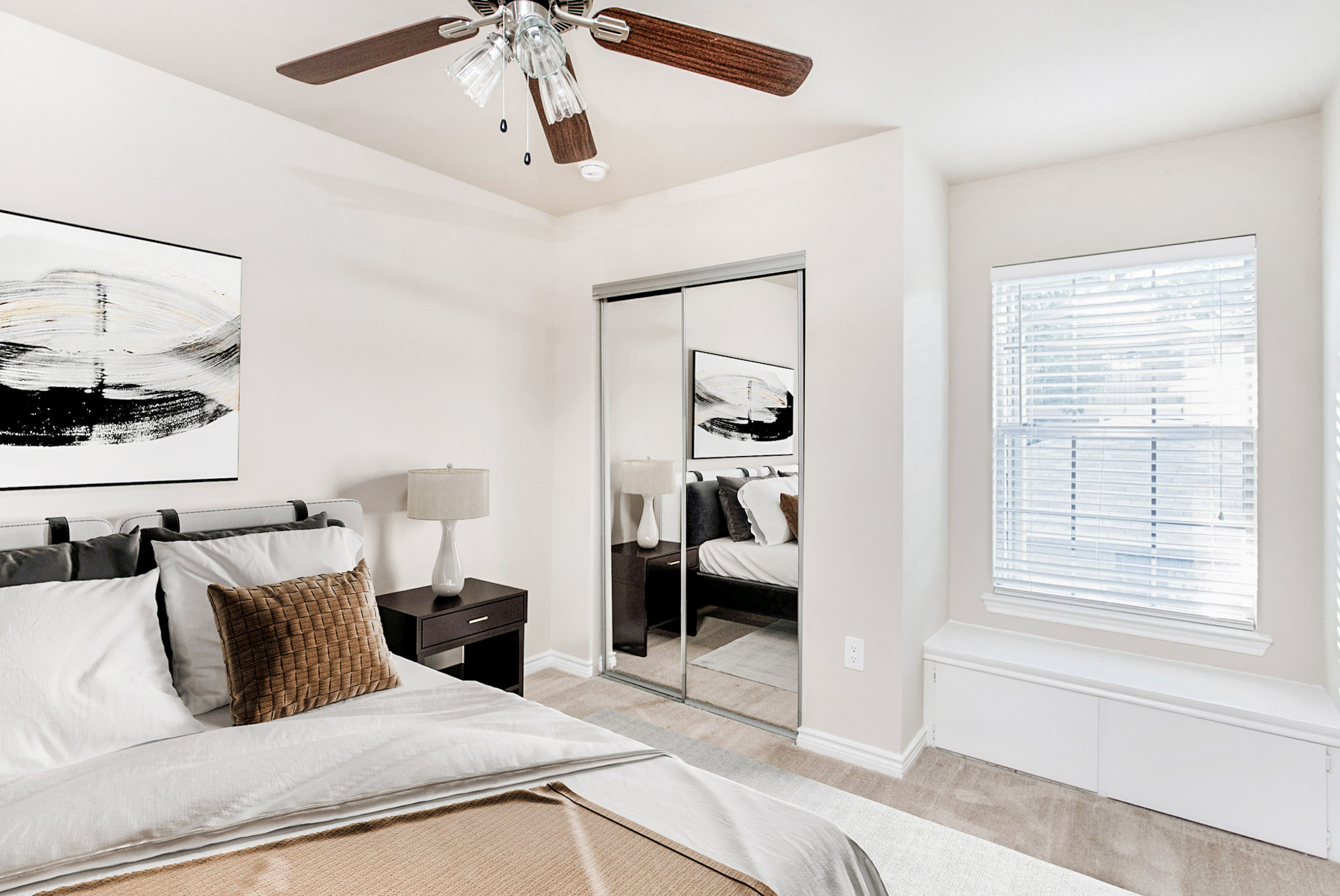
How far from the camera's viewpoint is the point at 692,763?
9.11 ft

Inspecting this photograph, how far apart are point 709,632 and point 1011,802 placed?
4.66 feet

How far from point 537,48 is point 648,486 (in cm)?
236

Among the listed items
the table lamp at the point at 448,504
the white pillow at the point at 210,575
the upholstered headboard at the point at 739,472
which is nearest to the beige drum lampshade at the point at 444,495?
the table lamp at the point at 448,504

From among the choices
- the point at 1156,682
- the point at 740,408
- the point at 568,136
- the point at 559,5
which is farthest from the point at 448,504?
the point at 1156,682

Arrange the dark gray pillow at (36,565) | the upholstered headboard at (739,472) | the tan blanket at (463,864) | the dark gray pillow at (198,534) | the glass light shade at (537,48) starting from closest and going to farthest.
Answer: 1. the tan blanket at (463,864)
2. the glass light shade at (537,48)
3. the dark gray pillow at (36,565)
4. the dark gray pillow at (198,534)
5. the upholstered headboard at (739,472)

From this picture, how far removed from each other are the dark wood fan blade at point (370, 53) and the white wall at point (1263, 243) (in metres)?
2.68

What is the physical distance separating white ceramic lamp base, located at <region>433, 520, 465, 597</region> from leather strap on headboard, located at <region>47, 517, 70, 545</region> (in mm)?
1257

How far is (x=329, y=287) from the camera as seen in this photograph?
9.38ft

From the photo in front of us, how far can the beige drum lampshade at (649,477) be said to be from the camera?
345cm

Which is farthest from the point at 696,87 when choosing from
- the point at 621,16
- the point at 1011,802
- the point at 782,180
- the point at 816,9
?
the point at 1011,802

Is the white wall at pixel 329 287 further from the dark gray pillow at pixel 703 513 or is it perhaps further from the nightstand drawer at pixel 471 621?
the dark gray pillow at pixel 703 513

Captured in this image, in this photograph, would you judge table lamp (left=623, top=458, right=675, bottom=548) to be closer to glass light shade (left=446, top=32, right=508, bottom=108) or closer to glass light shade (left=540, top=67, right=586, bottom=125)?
glass light shade (left=540, top=67, right=586, bottom=125)

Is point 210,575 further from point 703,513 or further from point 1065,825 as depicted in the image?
point 1065,825

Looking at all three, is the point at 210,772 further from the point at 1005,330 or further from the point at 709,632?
the point at 1005,330
